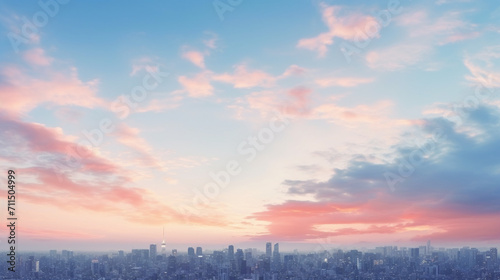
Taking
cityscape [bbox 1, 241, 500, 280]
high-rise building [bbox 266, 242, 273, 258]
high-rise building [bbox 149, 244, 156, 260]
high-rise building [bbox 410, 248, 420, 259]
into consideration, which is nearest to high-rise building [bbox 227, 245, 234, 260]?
cityscape [bbox 1, 241, 500, 280]

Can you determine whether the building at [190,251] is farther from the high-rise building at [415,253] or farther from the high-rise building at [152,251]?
the high-rise building at [415,253]

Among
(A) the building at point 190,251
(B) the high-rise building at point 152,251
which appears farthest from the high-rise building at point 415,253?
(B) the high-rise building at point 152,251

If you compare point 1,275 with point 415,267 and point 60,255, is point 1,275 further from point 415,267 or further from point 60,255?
point 415,267

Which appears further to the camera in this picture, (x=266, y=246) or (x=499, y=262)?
(x=266, y=246)

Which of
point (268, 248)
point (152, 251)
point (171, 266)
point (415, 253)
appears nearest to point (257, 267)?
point (171, 266)

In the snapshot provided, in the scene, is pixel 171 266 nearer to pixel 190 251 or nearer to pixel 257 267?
pixel 257 267

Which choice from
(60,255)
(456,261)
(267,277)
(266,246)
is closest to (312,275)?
(267,277)

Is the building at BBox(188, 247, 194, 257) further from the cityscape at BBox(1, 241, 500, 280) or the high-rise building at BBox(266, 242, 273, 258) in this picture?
the high-rise building at BBox(266, 242, 273, 258)

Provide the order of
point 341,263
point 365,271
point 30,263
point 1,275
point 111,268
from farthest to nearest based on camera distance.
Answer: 1. point 341,263
2. point 365,271
3. point 111,268
4. point 30,263
5. point 1,275
